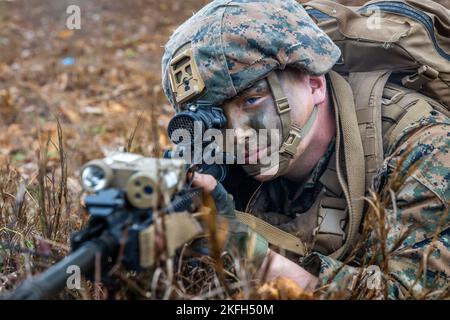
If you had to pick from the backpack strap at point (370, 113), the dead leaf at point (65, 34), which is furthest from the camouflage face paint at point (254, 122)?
the dead leaf at point (65, 34)

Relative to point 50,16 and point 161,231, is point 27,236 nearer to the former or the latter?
point 161,231

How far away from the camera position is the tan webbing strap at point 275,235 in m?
2.91

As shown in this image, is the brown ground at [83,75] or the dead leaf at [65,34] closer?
the brown ground at [83,75]

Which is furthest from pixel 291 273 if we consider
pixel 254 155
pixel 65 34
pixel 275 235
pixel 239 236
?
pixel 65 34

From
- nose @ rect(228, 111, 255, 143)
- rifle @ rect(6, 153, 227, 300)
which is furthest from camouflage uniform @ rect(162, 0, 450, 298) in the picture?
rifle @ rect(6, 153, 227, 300)

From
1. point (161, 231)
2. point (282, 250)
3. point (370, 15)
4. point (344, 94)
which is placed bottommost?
point (282, 250)

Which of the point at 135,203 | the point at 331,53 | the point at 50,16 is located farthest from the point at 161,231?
the point at 50,16

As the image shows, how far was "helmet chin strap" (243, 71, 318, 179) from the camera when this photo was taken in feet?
9.34

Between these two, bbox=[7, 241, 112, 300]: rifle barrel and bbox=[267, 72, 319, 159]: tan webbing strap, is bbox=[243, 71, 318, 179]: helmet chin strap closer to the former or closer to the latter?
bbox=[267, 72, 319, 159]: tan webbing strap

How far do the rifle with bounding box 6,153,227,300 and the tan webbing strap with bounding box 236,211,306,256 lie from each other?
100 cm

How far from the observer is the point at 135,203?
72.9 inches

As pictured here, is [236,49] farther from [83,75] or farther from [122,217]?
[83,75]

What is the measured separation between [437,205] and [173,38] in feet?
4.76

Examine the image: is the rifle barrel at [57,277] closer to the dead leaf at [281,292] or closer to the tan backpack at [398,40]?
the dead leaf at [281,292]
